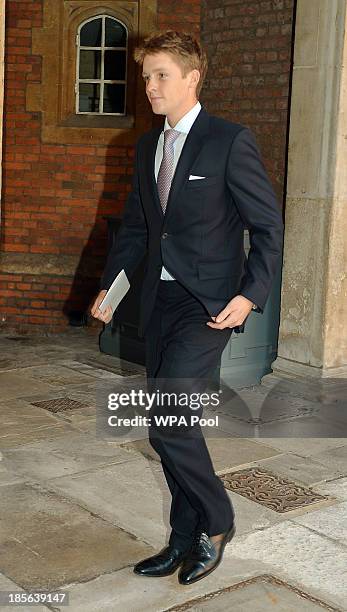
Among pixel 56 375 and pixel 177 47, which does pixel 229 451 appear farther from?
pixel 177 47

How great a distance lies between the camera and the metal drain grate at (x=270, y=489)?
4656mm

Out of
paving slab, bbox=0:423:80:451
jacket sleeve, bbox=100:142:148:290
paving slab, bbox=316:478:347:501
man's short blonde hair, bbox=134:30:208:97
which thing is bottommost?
paving slab, bbox=0:423:80:451

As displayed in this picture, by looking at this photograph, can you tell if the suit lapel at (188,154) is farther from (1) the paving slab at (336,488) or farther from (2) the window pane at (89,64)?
(2) the window pane at (89,64)

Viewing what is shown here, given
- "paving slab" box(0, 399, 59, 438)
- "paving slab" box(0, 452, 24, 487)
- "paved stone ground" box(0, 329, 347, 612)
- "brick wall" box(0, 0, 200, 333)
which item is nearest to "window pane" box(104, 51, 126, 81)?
"brick wall" box(0, 0, 200, 333)

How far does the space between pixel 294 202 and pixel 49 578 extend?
13.2 feet

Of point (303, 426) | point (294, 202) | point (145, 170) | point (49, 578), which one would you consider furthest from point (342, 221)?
point (49, 578)

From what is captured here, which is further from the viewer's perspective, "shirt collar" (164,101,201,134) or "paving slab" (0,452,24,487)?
"paving slab" (0,452,24,487)

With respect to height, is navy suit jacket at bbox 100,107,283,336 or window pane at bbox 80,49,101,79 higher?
window pane at bbox 80,49,101,79

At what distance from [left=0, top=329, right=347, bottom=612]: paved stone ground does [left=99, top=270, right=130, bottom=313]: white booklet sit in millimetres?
1070

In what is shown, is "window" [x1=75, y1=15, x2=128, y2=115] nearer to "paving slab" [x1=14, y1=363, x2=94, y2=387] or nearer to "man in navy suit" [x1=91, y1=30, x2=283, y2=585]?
"paving slab" [x1=14, y1=363, x2=94, y2=387]

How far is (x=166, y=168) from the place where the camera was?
3.56 meters

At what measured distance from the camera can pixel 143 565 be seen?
3.69m

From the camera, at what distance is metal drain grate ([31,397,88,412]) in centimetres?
642

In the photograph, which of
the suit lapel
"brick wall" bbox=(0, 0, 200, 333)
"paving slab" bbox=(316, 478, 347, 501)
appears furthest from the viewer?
"brick wall" bbox=(0, 0, 200, 333)
